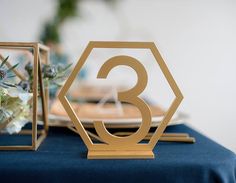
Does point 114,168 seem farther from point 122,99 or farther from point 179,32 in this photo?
point 179,32

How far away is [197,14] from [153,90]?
1.29 meters

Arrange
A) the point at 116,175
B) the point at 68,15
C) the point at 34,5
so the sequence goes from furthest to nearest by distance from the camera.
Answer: the point at 34,5
the point at 68,15
the point at 116,175

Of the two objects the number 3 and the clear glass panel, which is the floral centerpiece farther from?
the number 3

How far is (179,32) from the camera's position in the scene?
4.74m

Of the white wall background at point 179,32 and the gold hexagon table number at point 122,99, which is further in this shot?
the white wall background at point 179,32

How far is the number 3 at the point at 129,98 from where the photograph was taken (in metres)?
0.70

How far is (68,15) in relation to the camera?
3.12m

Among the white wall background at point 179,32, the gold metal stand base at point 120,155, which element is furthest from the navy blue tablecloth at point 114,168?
the white wall background at point 179,32

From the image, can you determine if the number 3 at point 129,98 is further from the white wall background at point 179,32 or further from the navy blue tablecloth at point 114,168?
the white wall background at point 179,32

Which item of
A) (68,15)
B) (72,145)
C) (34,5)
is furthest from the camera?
(34,5)

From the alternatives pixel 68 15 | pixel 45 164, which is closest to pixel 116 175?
pixel 45 164

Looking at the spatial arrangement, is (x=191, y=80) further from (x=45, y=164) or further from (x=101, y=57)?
(x=45, y=164)

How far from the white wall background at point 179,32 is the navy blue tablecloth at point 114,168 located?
3956 mm

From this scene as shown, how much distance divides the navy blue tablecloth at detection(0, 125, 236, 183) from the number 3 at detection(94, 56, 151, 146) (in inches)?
2.4
